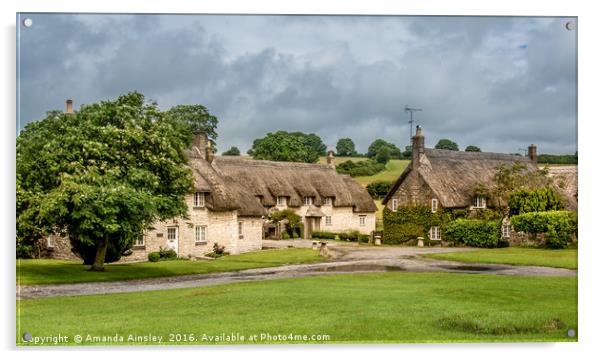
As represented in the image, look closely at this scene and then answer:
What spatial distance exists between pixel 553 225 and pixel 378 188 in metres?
18.2

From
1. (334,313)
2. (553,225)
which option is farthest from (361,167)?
(334,313)

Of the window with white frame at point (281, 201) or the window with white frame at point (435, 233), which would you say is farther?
the window with white frame at point (281, 201)

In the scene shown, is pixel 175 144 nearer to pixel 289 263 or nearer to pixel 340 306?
pixel 289 263

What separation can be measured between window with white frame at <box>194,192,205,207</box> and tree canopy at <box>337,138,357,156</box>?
12111mm

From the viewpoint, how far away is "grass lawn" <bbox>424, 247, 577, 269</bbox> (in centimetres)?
1962

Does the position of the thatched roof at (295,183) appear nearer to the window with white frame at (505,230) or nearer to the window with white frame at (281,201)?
the window with white frame at (281,201)

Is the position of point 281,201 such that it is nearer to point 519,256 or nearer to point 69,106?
point 519,256

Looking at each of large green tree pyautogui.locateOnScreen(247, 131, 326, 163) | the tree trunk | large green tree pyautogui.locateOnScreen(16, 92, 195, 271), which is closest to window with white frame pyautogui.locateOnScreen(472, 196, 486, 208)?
large green tree pyautogui.locateOnScreen(247, 131, 326, 163)

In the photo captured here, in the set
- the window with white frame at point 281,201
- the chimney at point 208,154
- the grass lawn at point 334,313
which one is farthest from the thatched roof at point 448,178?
the grass lawn at point 334,313

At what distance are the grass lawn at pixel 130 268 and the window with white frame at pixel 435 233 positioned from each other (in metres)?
10.3

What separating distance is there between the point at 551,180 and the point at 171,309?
14373mm

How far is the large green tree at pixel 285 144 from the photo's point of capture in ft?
60.1

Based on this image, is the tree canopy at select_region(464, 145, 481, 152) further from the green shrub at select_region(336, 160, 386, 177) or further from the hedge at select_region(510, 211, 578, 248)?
the green shrub at select_region(336, 160, 386, 177)

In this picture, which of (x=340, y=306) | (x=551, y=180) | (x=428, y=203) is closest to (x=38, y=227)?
(x=340, y=306)
